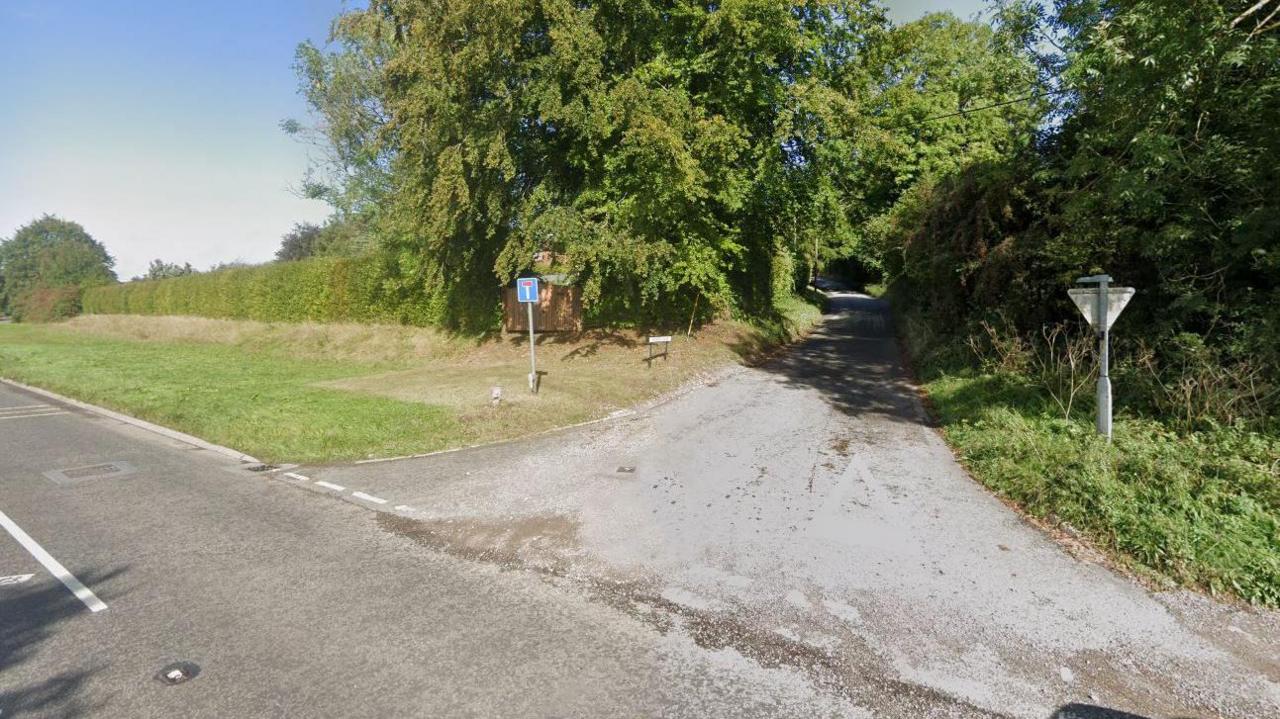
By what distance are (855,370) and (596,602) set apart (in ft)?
40.1

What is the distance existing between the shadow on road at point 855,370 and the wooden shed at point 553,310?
609 cm

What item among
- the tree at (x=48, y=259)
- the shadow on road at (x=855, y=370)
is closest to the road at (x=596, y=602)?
the shadow on road at (x=855, y=370)

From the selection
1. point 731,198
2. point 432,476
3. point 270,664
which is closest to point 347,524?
point 432,476

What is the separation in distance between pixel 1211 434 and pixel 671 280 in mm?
10434

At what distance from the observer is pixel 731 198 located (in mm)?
Answer: 14492

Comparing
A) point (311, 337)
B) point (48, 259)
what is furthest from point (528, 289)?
point (48, 259)

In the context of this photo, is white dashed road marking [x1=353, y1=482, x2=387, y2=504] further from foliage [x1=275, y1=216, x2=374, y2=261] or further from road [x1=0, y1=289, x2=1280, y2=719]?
foliage [x1=275, y1=216, x2=374, y2=261]

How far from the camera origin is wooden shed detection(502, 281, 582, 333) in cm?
1836

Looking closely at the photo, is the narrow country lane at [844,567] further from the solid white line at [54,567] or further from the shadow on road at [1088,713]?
the solid white line at [54,567]

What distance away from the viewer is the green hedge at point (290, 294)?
2300 cm

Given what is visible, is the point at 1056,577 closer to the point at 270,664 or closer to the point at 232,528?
the point at 270,664

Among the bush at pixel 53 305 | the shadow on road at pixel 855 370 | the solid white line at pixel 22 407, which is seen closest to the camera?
the shadow on road at pixel 855 370

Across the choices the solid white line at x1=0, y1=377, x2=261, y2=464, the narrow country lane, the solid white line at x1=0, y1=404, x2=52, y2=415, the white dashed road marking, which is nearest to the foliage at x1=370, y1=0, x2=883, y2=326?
the narrow country lane

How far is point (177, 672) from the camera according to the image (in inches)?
137
